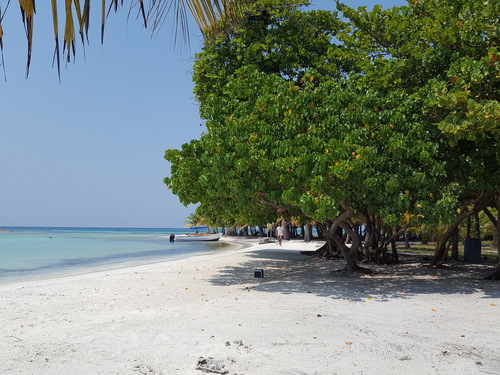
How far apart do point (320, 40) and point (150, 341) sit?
1363cm

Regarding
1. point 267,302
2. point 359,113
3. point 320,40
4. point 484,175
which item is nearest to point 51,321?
point 267,302

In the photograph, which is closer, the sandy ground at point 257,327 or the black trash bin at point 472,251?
the sandy ground at point 257,327

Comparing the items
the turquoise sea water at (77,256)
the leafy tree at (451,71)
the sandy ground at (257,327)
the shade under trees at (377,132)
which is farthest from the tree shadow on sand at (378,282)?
the turquoise sea water at (77,256)

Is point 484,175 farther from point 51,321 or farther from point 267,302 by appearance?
point 51,321

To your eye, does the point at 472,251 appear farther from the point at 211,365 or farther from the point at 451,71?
the point at 211,365

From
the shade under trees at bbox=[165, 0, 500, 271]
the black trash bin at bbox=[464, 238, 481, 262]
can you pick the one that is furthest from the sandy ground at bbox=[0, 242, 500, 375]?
the black trash bin at bbox=[464, 238, 481, 262]

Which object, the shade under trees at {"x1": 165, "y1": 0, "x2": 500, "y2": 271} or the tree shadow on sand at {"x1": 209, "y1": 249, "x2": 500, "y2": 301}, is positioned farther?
the tree shadow on sand at {"x1": 209, "y1": 249, "x2": 500, "y2": 301}

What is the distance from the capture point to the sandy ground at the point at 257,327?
464 centimetres

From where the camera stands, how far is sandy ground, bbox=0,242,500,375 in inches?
183

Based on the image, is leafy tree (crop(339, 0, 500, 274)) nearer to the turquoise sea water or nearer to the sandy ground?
the sandy ground

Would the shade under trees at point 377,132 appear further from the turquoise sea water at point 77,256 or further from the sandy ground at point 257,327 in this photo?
the turquoise sea water at point 77,256

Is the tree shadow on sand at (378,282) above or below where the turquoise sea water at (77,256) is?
above

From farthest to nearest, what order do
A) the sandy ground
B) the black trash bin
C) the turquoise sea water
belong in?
the turquoise sea water, the black trash bin, the sandy ground

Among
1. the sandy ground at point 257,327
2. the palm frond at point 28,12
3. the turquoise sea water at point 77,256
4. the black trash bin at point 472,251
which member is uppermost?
the palm frond at point 28,12
